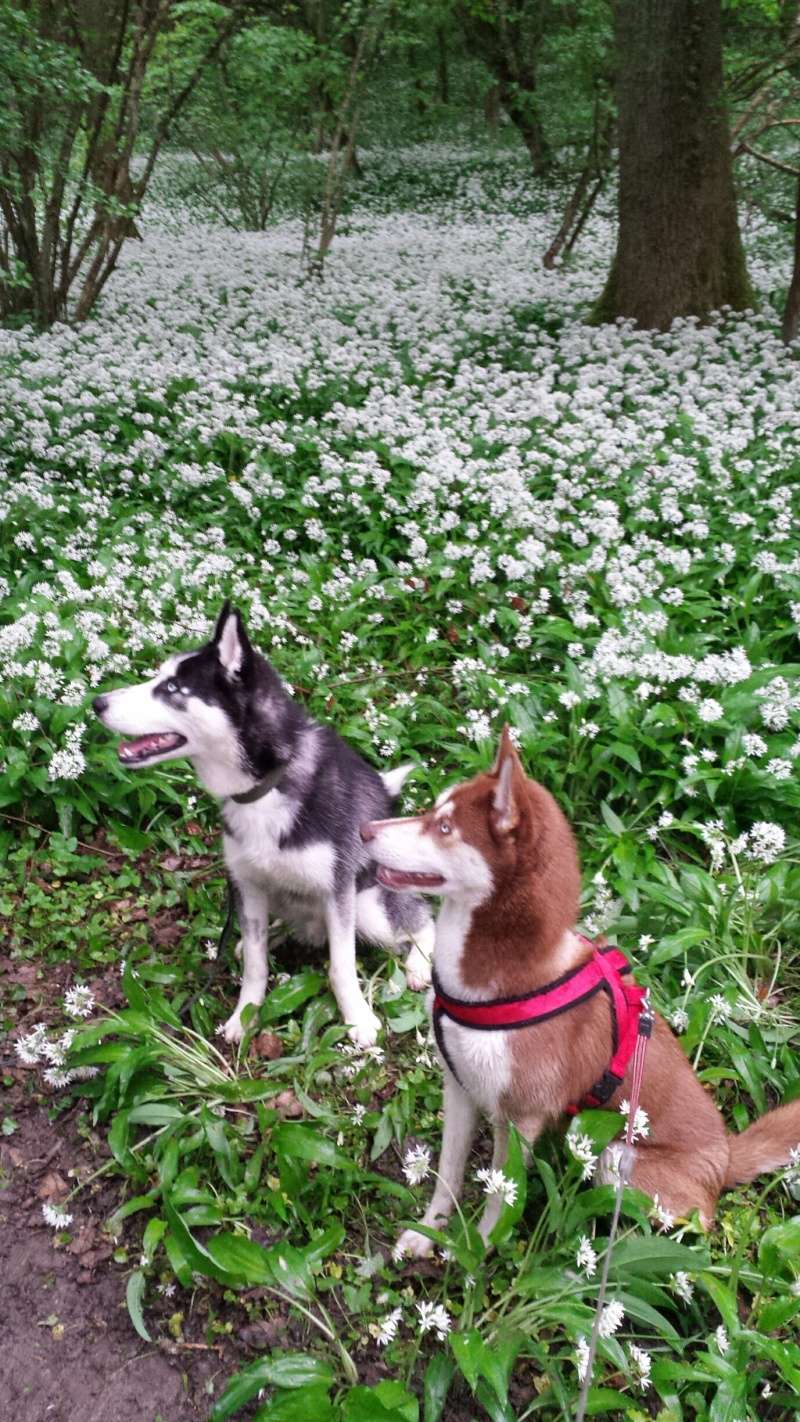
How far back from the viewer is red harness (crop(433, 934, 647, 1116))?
2.53 meters

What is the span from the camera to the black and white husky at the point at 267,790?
3.26 meters

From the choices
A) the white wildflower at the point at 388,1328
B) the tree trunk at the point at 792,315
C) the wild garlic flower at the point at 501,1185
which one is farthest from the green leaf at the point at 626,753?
the tree trunk at the point at 792,315

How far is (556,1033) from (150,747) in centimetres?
170

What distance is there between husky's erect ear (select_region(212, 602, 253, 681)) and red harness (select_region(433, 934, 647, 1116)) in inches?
49.5

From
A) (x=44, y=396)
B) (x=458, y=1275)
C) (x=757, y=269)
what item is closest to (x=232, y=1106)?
(x=458, y=1275)

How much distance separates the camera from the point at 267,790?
3.38 metres

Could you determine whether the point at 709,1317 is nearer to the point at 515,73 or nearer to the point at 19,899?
the point at 19,899

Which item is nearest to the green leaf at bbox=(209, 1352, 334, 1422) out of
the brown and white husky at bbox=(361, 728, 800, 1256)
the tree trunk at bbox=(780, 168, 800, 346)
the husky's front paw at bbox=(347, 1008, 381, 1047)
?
the brown and white husky at bbox=(361, 728, 800, 1256)

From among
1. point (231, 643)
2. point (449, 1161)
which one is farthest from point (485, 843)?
point (231, 643)

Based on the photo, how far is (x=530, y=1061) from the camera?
100.0 inches

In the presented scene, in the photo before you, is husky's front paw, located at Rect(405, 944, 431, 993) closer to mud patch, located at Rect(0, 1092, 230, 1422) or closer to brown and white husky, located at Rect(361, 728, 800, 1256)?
brown and white husky, located at Rect(361, 728, 800, 1256)

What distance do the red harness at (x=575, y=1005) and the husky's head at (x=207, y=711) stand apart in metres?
1.12

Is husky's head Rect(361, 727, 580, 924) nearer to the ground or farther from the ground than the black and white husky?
farther from the ground

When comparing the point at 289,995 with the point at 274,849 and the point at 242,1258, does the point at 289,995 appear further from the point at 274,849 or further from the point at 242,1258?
the point at 242,1258
